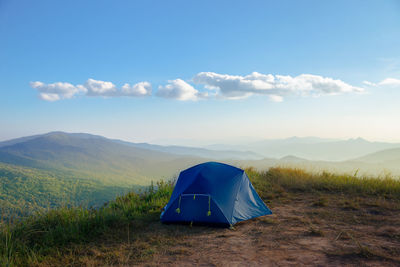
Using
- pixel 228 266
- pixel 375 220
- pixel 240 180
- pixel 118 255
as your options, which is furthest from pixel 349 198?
pixel 118 255

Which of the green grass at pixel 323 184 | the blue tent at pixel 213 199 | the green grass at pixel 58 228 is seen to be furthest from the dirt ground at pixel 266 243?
the green grass at pixel 323 184

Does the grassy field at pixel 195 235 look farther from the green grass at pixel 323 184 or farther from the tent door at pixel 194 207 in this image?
the green grass at pixel 323 184

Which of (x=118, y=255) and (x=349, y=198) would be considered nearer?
(x=118, y=255)

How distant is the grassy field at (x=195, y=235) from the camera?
187 inches

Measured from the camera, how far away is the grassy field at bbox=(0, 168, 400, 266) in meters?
4.75

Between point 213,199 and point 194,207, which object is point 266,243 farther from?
point 194,207

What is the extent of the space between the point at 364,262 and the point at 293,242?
132cm

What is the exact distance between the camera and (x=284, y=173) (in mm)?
12672

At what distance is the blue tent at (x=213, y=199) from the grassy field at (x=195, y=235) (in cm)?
25

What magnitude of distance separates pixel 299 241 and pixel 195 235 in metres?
2.23

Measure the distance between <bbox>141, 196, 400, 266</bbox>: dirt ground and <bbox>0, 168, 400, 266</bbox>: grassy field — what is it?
0.02 meters

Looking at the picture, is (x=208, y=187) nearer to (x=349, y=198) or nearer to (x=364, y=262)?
(x=364, y=262)

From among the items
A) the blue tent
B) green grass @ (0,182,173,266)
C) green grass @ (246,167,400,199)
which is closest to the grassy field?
green grass @ (0,182,173,266)

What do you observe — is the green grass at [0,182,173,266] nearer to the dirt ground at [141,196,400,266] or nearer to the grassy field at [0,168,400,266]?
the grassy field at [0,168,400,266]
